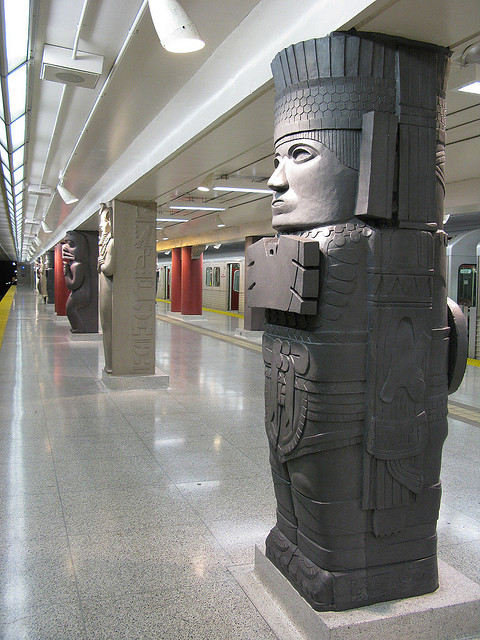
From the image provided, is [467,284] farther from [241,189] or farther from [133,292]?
[133,292]

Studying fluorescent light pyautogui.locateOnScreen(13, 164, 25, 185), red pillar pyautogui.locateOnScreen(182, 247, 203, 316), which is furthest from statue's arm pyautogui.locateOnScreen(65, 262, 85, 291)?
red pillar pyautogui.locateOnScreen(182, 247, 203, 316)

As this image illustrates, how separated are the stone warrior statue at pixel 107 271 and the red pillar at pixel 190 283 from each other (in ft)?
38.2

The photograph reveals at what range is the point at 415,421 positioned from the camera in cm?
262

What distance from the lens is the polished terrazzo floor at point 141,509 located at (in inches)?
110

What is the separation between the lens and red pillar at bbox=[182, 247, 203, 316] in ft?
66.0

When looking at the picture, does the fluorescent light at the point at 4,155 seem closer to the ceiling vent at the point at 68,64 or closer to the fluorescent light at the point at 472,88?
the ceiling vent at the point at 68,64

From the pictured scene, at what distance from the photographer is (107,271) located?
Answer: 8062 mm

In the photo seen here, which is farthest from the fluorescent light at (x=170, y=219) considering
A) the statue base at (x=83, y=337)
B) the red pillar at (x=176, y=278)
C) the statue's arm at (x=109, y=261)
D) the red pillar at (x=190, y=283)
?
the statue's arm at (x=109, y=261)

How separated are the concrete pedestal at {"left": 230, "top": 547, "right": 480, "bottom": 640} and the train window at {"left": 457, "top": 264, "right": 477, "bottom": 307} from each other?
33.6 feet

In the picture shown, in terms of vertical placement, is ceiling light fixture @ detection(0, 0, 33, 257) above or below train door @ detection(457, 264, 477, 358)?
above

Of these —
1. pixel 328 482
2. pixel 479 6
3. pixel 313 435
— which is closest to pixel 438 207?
pixel 479 6

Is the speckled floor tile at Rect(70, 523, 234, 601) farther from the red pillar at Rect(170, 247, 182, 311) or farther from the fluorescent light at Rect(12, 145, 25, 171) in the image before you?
the red pillar at Rect(170, 247, 182, 311)

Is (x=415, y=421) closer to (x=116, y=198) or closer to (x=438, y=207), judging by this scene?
(x=438, y=207)

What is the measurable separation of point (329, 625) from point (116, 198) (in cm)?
670
